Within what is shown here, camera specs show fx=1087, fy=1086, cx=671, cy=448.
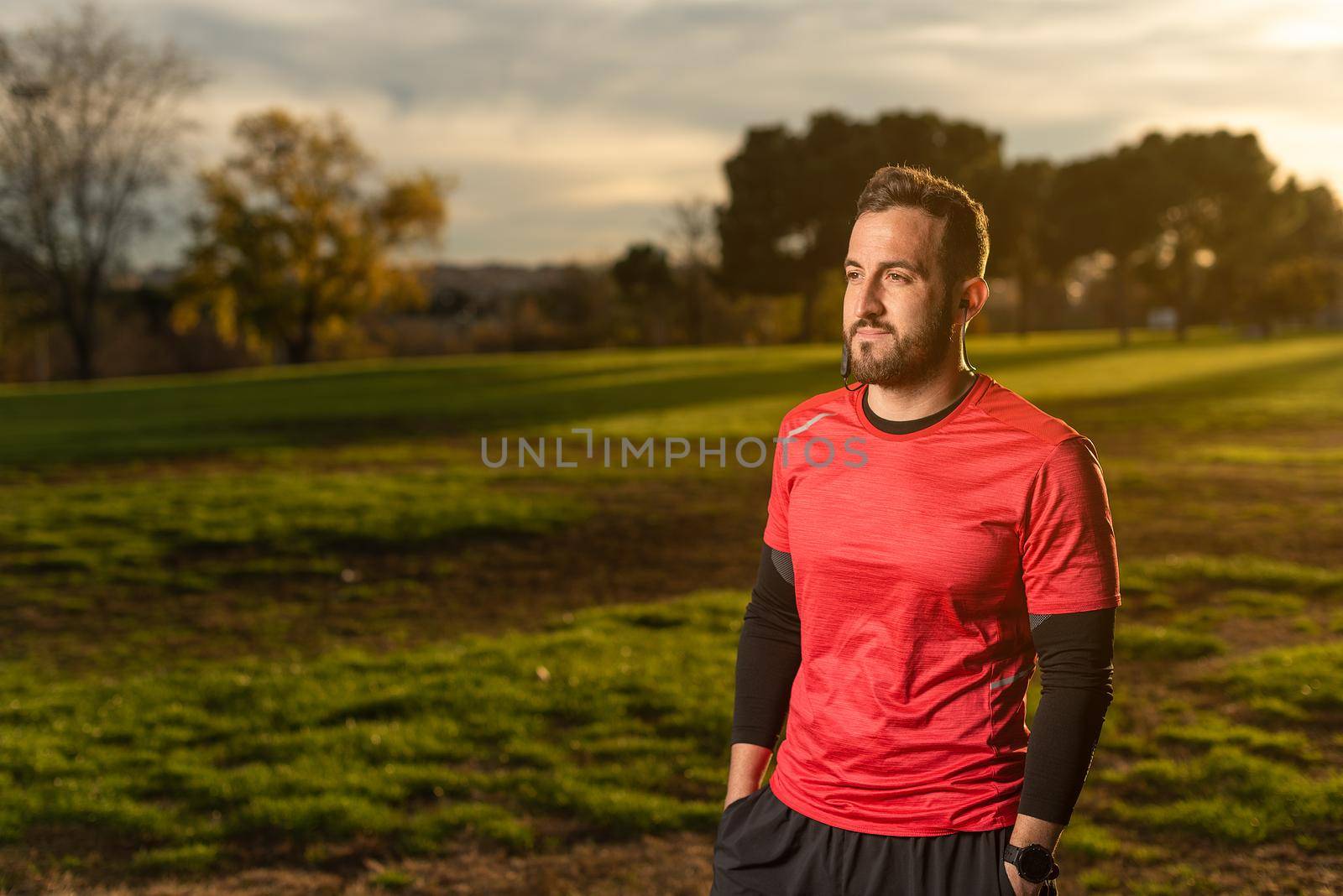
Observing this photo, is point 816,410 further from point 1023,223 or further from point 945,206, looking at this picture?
point 1023,223

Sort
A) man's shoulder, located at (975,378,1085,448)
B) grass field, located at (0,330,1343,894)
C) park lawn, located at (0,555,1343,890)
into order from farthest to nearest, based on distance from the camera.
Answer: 1. park lawn, located at (0,555,1343,890)
2. grass field, located at (0,330,1343,894)
3. man's shoulder, located at (975,378,1085,448)

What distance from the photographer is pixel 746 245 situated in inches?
2405

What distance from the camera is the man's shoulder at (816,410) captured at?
2.29 metres

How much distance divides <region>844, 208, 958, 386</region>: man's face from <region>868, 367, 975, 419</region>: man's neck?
0.02 m

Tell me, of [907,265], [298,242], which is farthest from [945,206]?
[298,242]

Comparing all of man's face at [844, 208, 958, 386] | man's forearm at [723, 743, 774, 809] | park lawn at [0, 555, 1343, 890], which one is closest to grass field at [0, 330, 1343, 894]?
park lawn at [0, 555, 1343, 890]

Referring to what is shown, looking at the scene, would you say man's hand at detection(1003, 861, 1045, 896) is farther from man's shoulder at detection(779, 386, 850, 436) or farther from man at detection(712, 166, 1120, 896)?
man's shoulder at detection(779, 386, 850, 436)

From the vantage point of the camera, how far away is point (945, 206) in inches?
81.9

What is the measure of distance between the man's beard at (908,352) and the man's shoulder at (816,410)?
0.61ft

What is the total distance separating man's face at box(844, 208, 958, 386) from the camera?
2072 mm

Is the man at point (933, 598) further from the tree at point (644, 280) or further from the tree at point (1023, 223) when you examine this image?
the tree at point (644, 280)

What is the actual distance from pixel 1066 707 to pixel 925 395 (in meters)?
0.63

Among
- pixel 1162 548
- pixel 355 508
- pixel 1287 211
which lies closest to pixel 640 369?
pixel 355 508

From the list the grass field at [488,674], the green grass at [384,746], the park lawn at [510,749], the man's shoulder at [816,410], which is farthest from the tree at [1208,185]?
the man's shoulder at [816,410]
